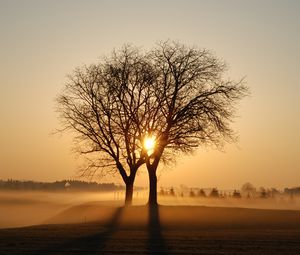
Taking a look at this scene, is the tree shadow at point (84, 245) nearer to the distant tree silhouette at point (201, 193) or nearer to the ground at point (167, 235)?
the ground at point (167, 235)

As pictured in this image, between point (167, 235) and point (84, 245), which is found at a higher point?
point (167, 235)

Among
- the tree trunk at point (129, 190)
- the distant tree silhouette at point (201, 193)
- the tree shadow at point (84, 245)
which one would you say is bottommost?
the tree shadow at point (84, 245)

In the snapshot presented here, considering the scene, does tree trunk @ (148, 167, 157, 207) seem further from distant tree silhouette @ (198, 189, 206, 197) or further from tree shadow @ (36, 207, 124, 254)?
distant tree silhouette @ (198, 189, 206, 197)

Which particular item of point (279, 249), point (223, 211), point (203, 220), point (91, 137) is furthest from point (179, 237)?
point (91, 137)

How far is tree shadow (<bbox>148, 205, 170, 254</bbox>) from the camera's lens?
76.6 feet

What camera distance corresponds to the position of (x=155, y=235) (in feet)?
94.9

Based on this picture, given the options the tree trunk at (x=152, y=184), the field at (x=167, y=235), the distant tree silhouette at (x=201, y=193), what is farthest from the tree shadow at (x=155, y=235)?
the distant tree silhouette at (x=201, y=193)

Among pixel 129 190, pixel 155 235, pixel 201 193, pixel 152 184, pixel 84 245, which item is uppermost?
pixel 201 193

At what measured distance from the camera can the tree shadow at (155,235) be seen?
76.6 feet

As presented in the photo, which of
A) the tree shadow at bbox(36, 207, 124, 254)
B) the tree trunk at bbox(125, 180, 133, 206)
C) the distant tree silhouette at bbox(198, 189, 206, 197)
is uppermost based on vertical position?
the distant tree silhouette at bbox(198, 189, 206, 197)

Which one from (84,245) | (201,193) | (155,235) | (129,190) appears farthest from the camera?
(201,193)

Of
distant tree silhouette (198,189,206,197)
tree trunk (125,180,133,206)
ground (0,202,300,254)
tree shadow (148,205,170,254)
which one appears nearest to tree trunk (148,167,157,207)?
tree trunk (125,180,133,206)

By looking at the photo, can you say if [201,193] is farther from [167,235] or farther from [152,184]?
[167,235]

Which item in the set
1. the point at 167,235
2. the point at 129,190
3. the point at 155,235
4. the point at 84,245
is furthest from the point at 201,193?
the point at 84,245
